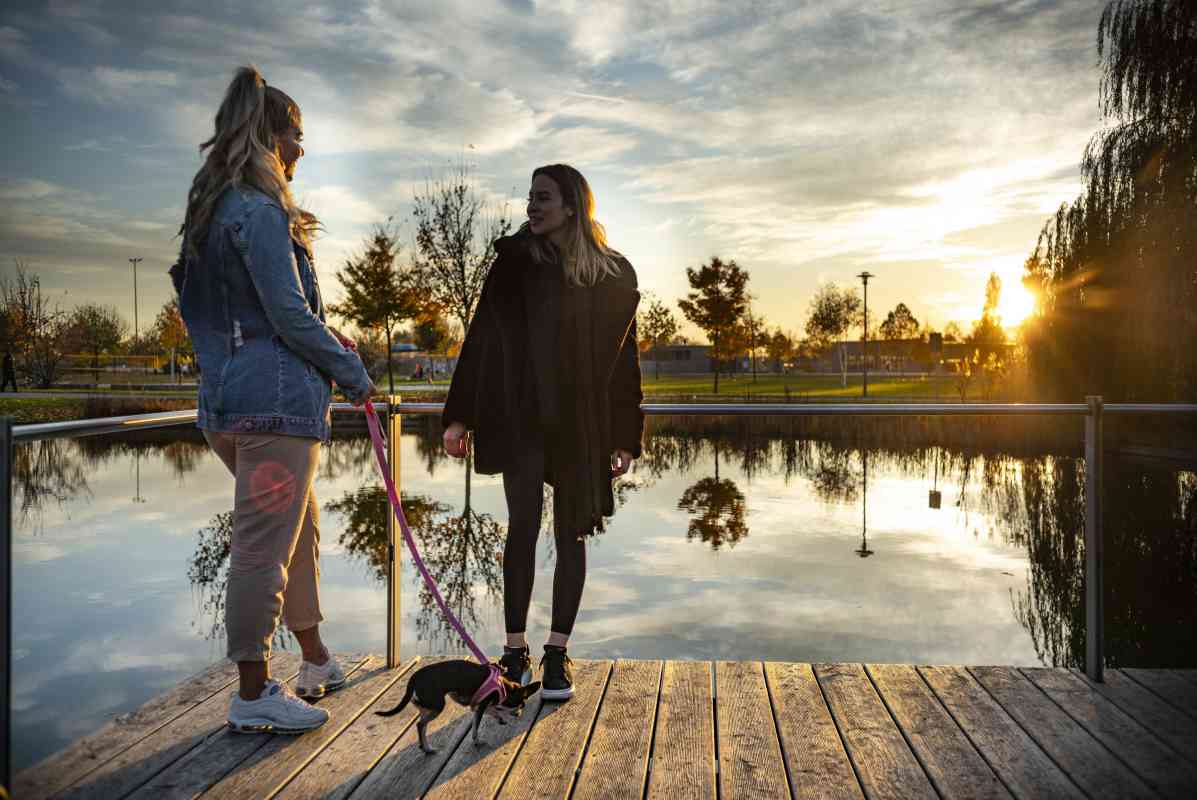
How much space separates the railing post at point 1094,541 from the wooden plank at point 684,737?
1190 millimetres

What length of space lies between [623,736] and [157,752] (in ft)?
3.79

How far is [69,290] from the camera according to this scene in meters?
34.7

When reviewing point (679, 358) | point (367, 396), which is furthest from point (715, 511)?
point (679, 358)

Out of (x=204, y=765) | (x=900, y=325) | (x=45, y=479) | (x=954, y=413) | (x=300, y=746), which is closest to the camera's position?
(x=204, y=765)

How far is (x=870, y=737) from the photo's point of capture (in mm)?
2188

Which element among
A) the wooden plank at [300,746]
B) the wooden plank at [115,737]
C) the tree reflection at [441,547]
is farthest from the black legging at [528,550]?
the tree reflection at [441,547]

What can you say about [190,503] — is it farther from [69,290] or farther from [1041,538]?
[69,290]

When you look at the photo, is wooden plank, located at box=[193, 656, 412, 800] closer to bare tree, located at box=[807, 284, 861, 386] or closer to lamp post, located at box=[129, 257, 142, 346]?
bare tree, located at box=[807, 284, 861, 386]

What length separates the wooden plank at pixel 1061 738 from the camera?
1906 mm

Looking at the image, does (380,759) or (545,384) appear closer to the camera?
(380,759)

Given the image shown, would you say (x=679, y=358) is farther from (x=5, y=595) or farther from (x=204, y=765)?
(x=5, y=595)

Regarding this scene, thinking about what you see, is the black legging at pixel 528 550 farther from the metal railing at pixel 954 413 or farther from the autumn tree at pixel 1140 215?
the autumn tree at pixel 1140 215

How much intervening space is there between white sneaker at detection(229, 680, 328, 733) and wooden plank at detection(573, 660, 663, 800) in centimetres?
76

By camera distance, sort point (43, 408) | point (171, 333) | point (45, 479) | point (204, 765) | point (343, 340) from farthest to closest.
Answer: point (171, 333)
point (43, 408)
point (45, 479)
point (343, 340)
point (204, 765)
